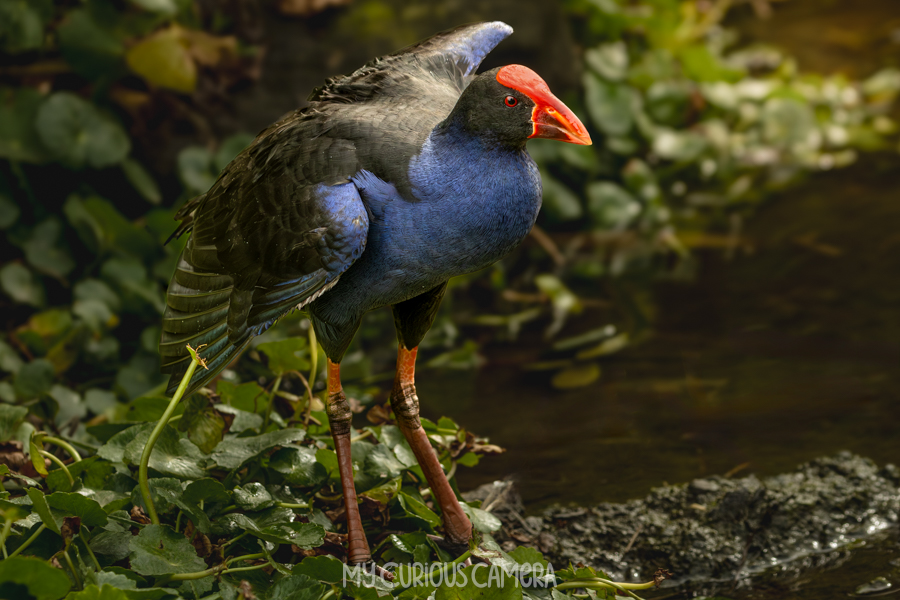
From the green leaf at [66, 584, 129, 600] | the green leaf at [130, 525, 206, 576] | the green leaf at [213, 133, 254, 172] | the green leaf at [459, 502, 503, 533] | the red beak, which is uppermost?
the red beak

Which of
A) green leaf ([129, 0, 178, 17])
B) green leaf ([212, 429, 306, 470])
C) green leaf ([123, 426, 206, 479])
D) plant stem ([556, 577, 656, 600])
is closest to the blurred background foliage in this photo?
green leaf ([129, 0, 178, 17])

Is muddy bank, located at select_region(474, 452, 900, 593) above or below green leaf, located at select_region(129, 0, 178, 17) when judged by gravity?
A: below

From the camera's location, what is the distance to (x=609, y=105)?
5.78 meters

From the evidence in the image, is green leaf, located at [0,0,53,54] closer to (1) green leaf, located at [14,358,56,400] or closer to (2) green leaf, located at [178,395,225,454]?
(1) green leaf, located at [14,358,56,400]

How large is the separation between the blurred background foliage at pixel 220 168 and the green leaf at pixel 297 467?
0.46 meters

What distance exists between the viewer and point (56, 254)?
15.0 ft

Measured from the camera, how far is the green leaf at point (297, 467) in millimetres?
2854

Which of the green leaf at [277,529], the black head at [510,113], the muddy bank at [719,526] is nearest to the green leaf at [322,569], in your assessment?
the green leaf at [277,529]

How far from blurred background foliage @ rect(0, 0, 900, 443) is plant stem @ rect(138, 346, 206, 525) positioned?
2.47ft

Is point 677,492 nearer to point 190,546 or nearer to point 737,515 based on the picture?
point 737,515

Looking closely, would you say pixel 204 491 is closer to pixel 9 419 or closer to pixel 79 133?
pixel 9 419

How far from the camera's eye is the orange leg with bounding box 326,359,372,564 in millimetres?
2742

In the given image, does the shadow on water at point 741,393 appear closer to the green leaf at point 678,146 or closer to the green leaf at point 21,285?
the green leaf at point 678,146

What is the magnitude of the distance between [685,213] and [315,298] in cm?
381
